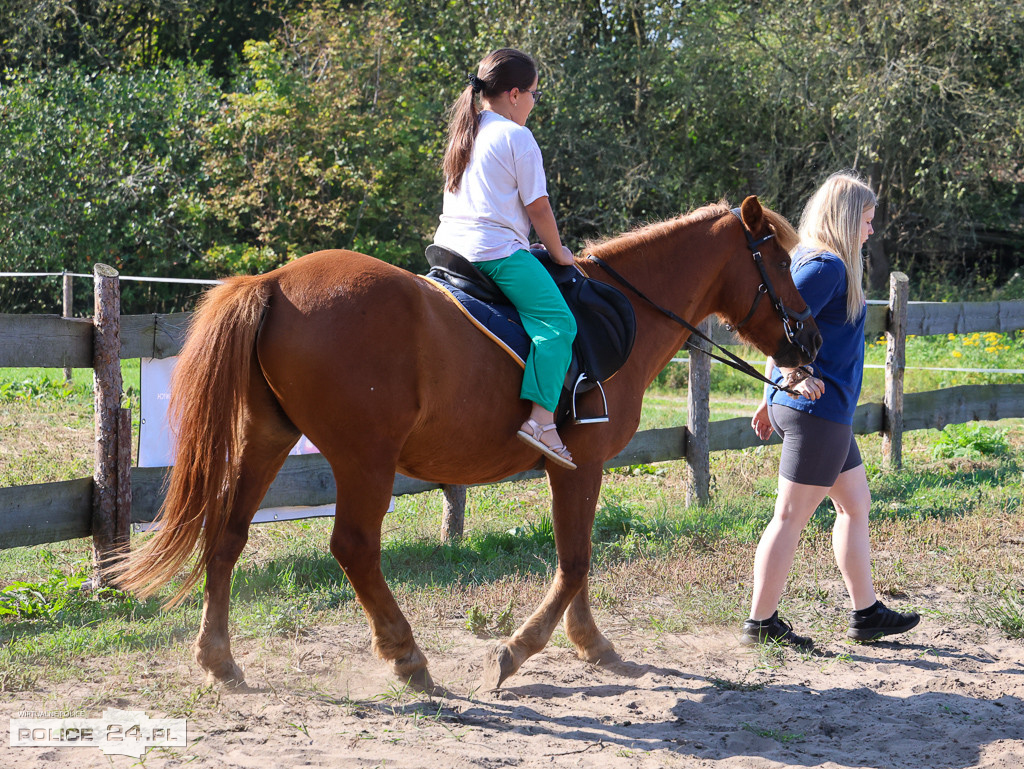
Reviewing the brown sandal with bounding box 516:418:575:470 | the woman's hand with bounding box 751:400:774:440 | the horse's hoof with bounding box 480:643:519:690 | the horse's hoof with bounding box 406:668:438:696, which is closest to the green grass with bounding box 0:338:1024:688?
the horse's hoof with bounding box 480:643:519:690

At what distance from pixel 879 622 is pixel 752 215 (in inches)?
83.9

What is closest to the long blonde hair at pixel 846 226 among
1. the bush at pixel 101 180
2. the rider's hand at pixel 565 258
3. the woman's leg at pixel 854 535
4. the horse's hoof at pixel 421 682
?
the woman's leg at pixel 854 535

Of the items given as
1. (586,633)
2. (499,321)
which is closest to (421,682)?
(586,633)

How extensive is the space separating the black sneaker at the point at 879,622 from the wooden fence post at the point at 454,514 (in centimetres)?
260

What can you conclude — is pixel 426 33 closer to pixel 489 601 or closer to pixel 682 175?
pixel 682 175

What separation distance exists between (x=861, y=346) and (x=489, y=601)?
232cm

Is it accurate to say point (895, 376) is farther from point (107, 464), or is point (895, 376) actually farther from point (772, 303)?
point (107, 464)

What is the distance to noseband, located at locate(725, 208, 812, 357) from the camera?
4.35 m

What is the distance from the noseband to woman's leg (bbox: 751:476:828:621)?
2.17 ft

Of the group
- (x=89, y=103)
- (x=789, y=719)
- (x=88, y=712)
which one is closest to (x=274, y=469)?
(x=88, y=712)

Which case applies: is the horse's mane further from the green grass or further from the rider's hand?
the green grass

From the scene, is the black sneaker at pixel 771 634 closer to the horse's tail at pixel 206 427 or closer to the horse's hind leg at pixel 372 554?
the horse's hind leg at pixel 372 554

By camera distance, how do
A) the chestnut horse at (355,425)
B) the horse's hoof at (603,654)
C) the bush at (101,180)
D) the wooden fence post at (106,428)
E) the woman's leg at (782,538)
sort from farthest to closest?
the bush at (101,180) → the wooden fence post at (106,428) → the woman's leg at (782,538) → the horse's hoof at (603,654) → the chestnut horse at (355,425)

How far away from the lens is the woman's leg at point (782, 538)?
168 inches
